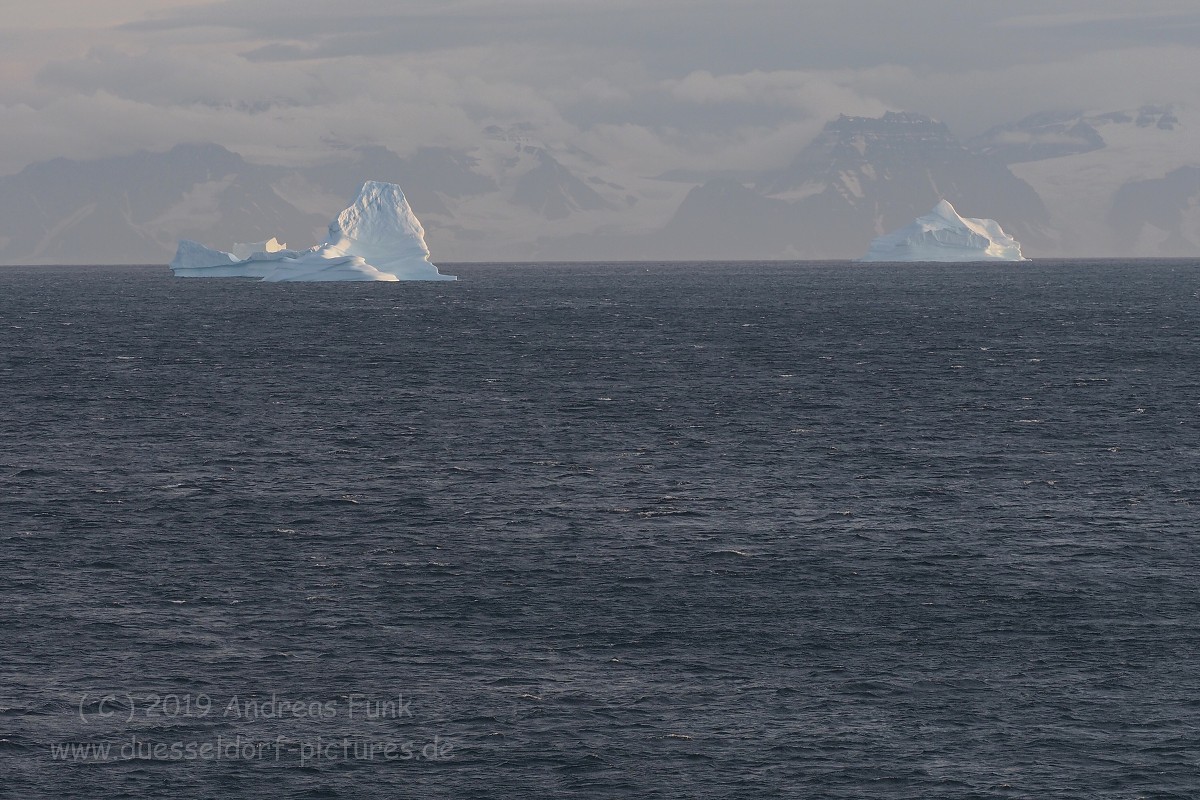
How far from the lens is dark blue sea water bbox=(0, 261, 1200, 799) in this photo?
96.6 ft

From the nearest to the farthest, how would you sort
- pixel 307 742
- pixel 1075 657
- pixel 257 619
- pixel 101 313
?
pixel 307 742 → pixel 1075 657 → pixel 257 619 → pixel 101 313

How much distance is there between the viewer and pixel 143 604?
39188mm

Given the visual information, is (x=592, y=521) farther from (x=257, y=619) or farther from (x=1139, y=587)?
(x=1139, y=587)

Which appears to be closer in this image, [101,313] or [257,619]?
Result: [257,619]

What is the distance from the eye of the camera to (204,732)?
3059cm

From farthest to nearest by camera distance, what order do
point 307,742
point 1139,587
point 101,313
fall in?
point 101,313
point 1139,587
point 307,742

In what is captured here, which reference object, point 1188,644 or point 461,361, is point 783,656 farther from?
point 461,361

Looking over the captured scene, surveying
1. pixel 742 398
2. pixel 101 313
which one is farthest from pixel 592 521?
pixel 101 313

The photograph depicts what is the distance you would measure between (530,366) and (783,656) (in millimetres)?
65972

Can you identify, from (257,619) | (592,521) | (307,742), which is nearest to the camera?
(307,742)

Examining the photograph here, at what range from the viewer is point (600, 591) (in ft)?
134

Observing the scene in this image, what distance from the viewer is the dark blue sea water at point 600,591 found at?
2945 cm

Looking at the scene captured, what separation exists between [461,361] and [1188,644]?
72845 mm

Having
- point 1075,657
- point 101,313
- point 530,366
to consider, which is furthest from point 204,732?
point 101,313
